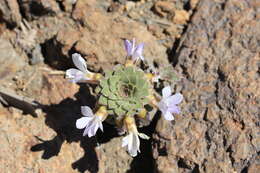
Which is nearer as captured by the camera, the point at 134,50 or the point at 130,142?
the point at 130,142

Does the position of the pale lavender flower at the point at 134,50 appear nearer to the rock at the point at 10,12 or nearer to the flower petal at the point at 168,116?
the flower petal at the point at 168,116

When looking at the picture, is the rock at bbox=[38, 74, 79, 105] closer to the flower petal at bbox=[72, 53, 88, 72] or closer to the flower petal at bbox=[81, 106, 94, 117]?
the flower petal at bbox=[72, 53, 88, 72]

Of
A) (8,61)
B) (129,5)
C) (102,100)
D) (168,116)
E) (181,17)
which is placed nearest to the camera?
(168,116)

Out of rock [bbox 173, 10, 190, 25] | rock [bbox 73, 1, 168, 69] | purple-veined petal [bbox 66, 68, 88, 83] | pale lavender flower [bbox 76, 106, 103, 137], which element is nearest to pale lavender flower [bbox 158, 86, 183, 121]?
pale lavender flower [bbox 76, 106, 103, 137]

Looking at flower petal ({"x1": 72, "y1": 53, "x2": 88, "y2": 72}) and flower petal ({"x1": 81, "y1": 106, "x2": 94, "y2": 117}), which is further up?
flower petal ({"x1": 72, "y1": 53, "x2": 88, "y2": 72})

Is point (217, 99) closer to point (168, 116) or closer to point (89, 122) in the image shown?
point (168, 116)

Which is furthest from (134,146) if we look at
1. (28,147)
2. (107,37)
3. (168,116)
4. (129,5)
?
(129,5)
